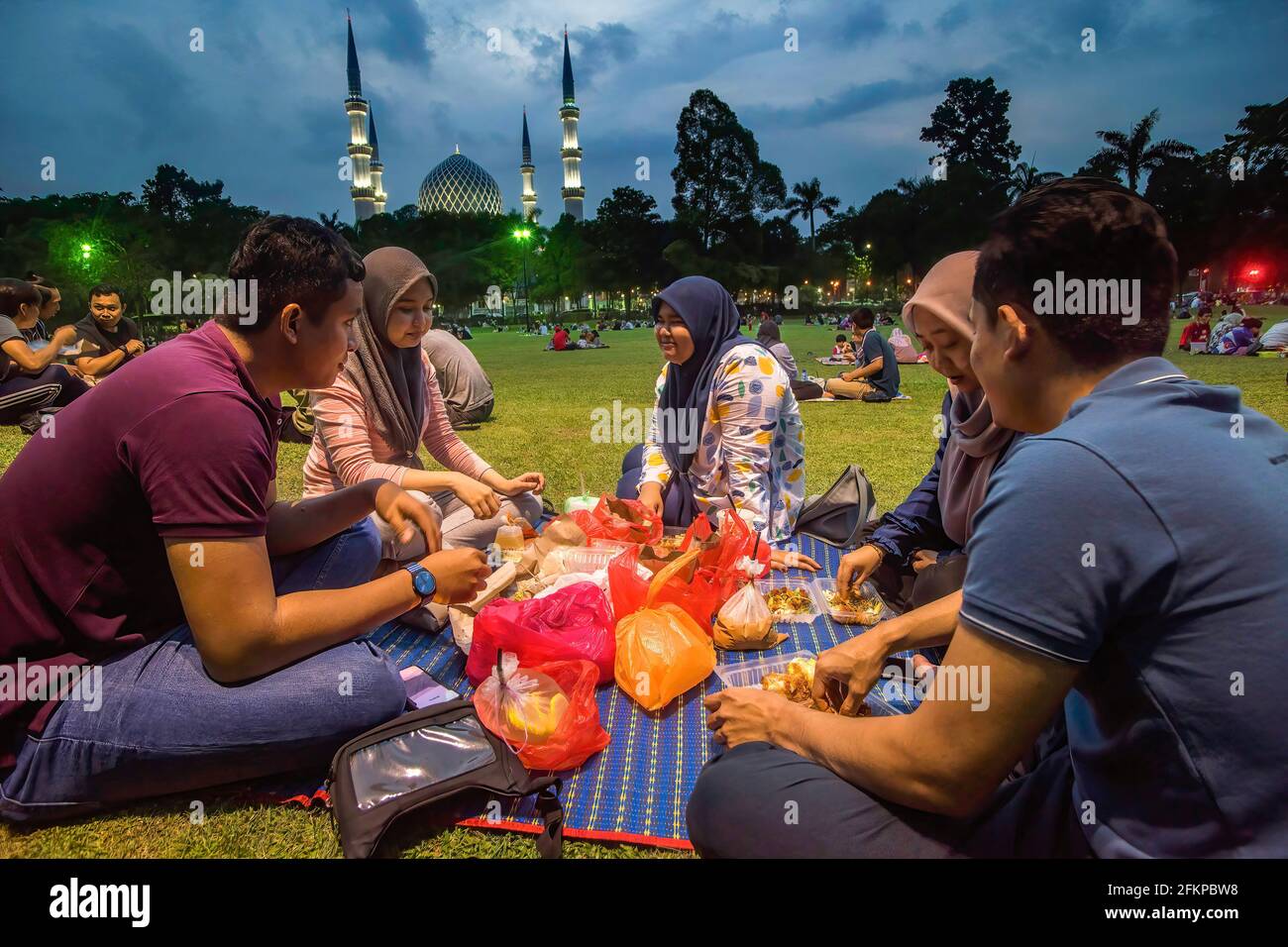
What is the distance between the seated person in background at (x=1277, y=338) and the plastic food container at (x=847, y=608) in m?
16.6

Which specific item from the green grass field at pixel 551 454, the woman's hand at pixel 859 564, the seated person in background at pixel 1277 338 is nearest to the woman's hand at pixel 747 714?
the green grass field at pixel 551 454

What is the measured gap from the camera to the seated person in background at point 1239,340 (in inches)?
601

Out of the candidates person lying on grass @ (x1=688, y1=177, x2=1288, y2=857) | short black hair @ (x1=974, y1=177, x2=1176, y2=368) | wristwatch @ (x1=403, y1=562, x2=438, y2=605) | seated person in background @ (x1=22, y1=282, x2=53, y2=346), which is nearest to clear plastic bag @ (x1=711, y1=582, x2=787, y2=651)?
wristwatch @ (x1=403, y1=562, x2=438, y2=605)

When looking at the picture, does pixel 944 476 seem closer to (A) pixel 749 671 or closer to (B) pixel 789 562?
(B) pixel 789 562

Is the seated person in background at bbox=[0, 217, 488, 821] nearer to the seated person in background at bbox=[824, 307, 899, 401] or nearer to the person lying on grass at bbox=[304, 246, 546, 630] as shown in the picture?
the person lying on grass at bbox=[304, 246, 546, 630]

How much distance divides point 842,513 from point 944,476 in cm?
137

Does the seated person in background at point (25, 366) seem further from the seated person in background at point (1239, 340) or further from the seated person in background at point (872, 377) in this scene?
the seated person in background at point (1239, 340)

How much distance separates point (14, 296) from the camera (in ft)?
25.5

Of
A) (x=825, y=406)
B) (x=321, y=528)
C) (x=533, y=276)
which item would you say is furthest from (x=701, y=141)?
(x=321, y=528)

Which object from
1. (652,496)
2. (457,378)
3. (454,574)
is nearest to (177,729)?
(454,574)

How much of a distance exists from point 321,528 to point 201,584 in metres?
0.91

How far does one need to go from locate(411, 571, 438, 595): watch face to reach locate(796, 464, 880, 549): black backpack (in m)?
2.88
